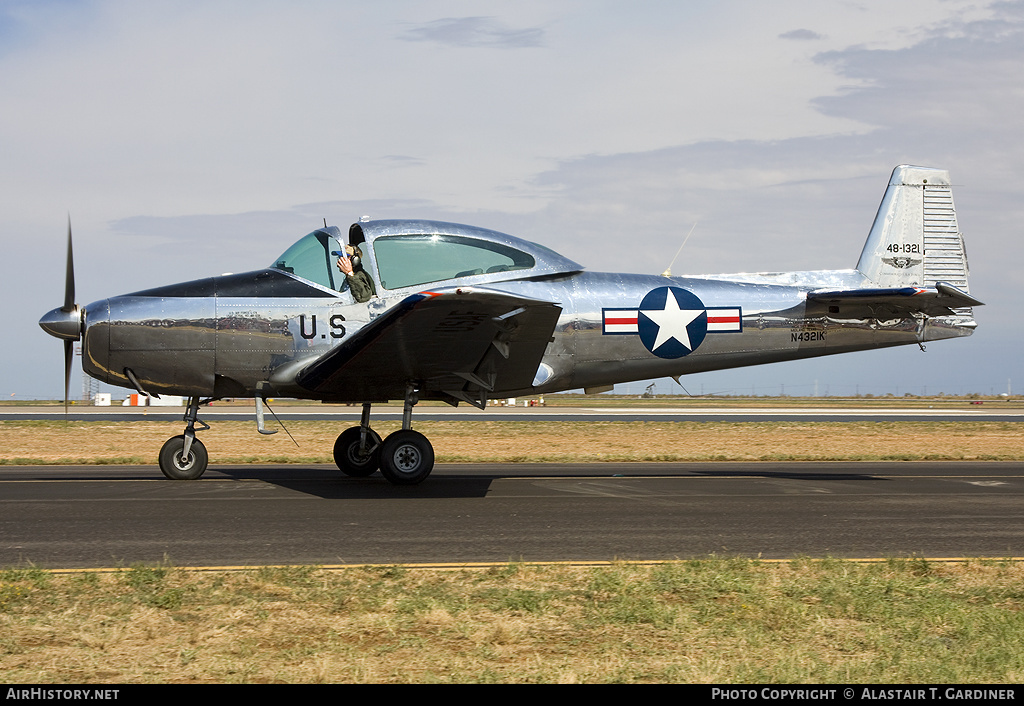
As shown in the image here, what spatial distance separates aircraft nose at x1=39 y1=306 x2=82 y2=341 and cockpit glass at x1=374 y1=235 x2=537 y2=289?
375cm

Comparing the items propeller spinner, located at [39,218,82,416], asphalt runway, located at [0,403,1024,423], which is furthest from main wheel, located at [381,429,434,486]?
asphalt runway, located at [0,403,1024,423]

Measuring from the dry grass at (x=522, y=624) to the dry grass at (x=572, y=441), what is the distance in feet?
35.2

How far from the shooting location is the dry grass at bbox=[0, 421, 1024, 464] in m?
17.8

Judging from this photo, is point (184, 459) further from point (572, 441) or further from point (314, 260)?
point (572, 441)

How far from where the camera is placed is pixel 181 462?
12.0 metres

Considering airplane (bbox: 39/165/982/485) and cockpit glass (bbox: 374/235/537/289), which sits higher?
cockpit glass (bbox: 374/235/537/289)

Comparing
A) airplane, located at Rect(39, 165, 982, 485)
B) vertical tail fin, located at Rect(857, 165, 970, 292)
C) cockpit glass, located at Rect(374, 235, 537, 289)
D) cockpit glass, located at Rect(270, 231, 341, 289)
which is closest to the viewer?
airplane, located at Rect(39, 165, 982, 485)

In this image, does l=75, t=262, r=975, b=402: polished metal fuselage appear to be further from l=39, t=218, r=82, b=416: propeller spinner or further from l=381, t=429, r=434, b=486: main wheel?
l=381, t=429, r=434, b=486: main wheel

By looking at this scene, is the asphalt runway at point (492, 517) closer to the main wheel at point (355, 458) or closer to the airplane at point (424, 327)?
the main wheel at point (355, 458)

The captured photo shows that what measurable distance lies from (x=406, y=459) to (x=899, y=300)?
736 cm

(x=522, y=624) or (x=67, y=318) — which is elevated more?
(x=67, y=318)

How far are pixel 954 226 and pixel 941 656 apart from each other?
11127 mm

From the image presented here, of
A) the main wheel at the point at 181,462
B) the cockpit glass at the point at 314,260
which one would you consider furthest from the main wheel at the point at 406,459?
the main wheel at the point at 181,462

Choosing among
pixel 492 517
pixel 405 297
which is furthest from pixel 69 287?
pixel 492 517
